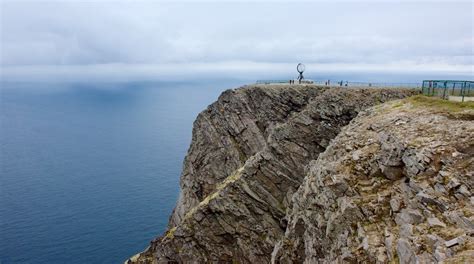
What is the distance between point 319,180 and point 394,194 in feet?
25.3

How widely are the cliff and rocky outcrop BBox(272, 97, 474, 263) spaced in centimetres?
7

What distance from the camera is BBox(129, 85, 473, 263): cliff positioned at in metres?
21.0

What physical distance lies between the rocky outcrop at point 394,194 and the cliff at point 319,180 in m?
0.07

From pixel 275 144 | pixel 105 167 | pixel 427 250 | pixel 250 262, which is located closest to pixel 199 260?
pixel 250 262

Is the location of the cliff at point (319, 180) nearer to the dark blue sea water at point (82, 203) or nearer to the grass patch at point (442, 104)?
the grass patch at point (442, 104)

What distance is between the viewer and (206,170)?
216 feet

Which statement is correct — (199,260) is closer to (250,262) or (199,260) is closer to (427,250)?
(250,262)

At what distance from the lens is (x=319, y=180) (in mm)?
30266

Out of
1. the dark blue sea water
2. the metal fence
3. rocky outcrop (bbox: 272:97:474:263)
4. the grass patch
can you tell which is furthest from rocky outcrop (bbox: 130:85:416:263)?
the dark blue sea water

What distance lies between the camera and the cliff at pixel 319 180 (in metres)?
21.0

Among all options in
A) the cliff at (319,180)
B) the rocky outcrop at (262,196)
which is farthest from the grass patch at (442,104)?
the rocky outcrop at (262,196)

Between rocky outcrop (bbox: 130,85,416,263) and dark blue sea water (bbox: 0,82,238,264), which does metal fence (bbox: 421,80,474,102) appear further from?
dark blue sea water (bbox: 0,82,238,264)

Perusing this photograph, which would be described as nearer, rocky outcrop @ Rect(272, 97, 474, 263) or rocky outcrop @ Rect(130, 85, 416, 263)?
rocky outcrop @ Rect(272, 97, 474, 263)

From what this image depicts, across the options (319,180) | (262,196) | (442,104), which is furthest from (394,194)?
(262,196)
